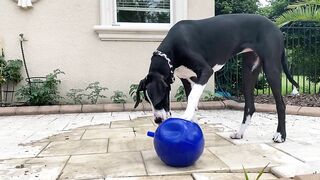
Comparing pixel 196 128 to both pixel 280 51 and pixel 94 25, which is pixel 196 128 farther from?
pixel 94 25

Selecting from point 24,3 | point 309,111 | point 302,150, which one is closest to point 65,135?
point 302,150

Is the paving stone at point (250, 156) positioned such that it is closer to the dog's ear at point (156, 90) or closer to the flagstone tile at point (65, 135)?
the dog's ear at point (156, 90)

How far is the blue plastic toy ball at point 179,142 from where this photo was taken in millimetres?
2387

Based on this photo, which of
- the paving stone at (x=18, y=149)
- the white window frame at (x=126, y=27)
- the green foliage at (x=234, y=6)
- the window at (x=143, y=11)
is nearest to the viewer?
the paving stone at (x=18, y=149)

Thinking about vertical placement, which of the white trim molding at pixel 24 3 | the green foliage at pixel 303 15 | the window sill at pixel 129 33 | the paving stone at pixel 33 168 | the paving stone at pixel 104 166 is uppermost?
the white trim molding at pixel 24 3

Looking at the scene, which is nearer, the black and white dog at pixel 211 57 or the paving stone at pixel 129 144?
the black and white dog at pixel 211 57

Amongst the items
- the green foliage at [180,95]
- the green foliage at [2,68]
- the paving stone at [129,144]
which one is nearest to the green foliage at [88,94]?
the green foliage at [2,68]

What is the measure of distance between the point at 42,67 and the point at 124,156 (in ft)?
14.4

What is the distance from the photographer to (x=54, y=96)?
21.1 ft

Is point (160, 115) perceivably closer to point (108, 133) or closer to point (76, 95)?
point (108, 133)

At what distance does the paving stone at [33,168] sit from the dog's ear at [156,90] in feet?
2.92

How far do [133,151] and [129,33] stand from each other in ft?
13.2

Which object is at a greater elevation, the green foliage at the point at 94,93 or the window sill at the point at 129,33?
the window sill at the point at 129,33

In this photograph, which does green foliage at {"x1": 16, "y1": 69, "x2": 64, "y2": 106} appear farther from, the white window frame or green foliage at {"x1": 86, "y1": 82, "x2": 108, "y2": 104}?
the white window frame
